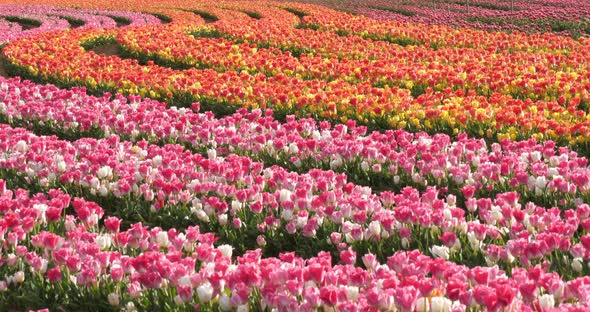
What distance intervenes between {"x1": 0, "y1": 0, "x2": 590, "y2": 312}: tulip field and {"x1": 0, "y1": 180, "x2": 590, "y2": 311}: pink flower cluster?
1cm

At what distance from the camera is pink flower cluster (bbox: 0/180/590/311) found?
3359 mm

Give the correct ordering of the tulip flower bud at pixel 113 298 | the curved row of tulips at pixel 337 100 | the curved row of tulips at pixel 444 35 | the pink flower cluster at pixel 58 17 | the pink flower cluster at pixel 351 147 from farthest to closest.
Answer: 1. the pink flower cluster at pixel 58 17
2. the curved row of tulips at pixel 444 35
3. the curved row of tulips at pixel 337 100
4. the pink flower cluster at pixel 351 147
5. the tulip flower bud at pixel 113 298

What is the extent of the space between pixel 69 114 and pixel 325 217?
A: 4.57 m

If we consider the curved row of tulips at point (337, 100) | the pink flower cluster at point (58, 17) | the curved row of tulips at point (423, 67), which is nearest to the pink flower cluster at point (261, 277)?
the curved row of tulips at point (337, 100)

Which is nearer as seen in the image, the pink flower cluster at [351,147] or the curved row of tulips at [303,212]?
the curved row of tulips at [303,212]

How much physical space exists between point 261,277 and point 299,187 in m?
1.94

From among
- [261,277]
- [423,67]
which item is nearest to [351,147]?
[261,277]

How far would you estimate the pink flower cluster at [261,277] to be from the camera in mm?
3359

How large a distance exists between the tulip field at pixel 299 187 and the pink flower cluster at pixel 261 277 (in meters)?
0.01

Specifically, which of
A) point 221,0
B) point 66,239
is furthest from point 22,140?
point 221,0

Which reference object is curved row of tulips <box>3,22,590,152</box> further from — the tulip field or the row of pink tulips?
the row of pink tulips

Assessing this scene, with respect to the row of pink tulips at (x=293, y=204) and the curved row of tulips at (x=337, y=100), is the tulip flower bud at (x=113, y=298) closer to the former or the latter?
the row of pink tulips at (x=293, y=204)

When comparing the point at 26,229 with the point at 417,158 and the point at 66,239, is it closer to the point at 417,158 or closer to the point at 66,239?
the point at 66,239

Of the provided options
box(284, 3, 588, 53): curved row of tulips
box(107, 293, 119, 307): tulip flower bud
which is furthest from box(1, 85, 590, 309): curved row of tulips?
box(284, 3, 588, 53): curved row of tulips
